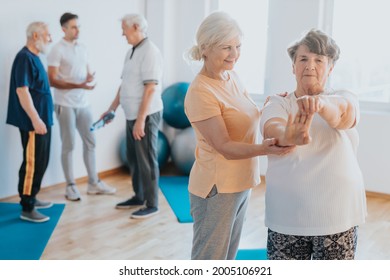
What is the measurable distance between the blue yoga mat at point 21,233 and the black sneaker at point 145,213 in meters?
0.55

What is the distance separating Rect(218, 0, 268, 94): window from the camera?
464 cm

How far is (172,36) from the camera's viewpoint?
4.98 meters

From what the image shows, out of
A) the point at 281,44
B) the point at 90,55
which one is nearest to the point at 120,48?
the point at 90,55

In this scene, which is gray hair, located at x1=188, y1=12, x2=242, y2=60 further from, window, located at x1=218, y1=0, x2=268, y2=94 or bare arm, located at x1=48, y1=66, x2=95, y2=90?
window, located at x1=218, y1=0, x2=268, y2=94

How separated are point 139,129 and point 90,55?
1312 mm

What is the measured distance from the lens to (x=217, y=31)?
1.58 m

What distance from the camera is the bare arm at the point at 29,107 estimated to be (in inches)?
125

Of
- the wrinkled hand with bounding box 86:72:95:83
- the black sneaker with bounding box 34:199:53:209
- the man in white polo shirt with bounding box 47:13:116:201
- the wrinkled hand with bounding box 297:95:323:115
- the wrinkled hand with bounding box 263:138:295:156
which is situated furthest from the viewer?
the wrinkled hand with bounding box 86:72:95:83

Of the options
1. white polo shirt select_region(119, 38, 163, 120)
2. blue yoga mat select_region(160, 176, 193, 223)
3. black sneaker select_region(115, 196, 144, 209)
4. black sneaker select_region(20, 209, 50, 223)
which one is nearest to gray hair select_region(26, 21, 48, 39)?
white polo shirt select_region(119, 38, 163, 120)

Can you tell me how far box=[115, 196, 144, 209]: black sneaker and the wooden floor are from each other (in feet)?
0.18

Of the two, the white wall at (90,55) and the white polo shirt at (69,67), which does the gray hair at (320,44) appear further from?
the white wall at (90,55)

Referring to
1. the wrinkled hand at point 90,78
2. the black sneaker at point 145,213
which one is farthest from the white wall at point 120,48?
the black sneaker at point 145,213

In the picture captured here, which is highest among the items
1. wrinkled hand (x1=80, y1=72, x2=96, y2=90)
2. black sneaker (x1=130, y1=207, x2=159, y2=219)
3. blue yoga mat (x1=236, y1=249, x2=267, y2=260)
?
wrinkled hand (x1=80, y1=72, x2=96, y2=90)

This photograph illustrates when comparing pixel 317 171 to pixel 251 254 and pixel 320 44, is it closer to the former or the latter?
pixel 320 44
